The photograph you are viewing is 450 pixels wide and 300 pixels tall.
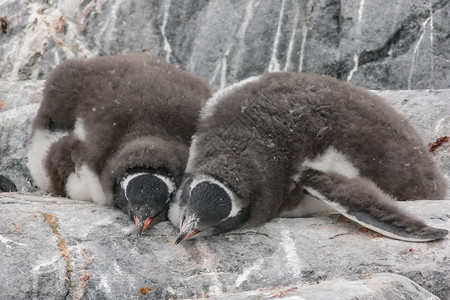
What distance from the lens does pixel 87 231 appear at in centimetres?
451

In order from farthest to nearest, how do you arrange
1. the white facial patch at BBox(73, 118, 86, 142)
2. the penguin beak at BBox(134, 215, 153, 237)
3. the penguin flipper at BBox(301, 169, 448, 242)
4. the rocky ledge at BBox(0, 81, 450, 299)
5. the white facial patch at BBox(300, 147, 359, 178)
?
the white facial patch at BBox(73, 118, 86, 142), the white facial patch at BBox(300, 147, 359, 178), the penguin beak at BBox(134, 215, 153, 237), the penguin flipper at BBox(301, 169, 448, 242), the rocky ledge at BBox(0, 81, 450, 299)

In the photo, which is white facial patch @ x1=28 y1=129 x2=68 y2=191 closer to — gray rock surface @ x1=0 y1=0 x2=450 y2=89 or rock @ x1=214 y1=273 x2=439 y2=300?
rock @ x1=214 y1=273 x2=439 y2=300

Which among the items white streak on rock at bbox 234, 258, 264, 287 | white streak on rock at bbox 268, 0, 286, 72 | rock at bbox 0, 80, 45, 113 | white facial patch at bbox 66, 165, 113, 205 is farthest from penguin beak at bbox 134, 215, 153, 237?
white streak on rock at bbox 268, 0, 286, 72

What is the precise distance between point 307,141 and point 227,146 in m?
0.59

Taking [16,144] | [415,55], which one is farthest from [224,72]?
[16,144]

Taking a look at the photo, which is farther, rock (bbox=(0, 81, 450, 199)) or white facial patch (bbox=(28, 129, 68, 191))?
rock (bbox=(0, 81, 450, 199))

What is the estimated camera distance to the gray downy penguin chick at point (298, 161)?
447cm

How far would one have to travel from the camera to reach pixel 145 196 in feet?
15.3

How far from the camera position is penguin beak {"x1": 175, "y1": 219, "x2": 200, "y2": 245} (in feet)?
14.0

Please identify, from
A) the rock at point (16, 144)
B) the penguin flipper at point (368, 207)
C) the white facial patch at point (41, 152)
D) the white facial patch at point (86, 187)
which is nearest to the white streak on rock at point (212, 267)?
the penguin flipper at point (368, 207)

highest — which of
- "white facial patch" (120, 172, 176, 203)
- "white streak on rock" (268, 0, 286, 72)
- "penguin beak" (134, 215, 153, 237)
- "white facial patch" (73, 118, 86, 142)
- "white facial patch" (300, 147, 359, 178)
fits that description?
"white streak on rock" (268, 0, 286, 72)

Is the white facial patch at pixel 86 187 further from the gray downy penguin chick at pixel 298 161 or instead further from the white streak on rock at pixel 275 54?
the white streak on rock at pixel 275 54

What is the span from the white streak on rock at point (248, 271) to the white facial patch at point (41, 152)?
238 cm

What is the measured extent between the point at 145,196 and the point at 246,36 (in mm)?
5499
